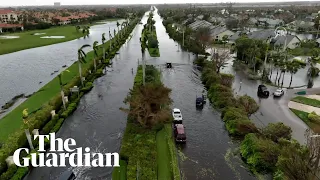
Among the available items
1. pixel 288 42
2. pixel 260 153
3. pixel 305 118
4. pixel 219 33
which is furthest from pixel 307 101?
pixel 219 33

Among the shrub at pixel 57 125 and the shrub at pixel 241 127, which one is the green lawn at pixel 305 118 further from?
the shrub at pixel 57 125

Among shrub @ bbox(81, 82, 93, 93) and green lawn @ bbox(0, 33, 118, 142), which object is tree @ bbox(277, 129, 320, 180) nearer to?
green lawn @ bbox(0, 33, 118, 142)

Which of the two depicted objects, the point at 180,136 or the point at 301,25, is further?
the point at 301,25

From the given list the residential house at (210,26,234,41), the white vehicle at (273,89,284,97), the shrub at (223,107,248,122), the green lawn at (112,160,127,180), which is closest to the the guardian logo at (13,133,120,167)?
the green lawn at (112,160,127,180)

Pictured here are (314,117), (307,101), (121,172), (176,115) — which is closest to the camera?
(121,172)

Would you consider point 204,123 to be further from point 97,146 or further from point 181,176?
point 97,146

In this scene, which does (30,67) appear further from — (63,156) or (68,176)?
(68,176)

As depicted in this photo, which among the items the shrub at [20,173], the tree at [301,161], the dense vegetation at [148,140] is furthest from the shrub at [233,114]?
the shrub at [20,173]
